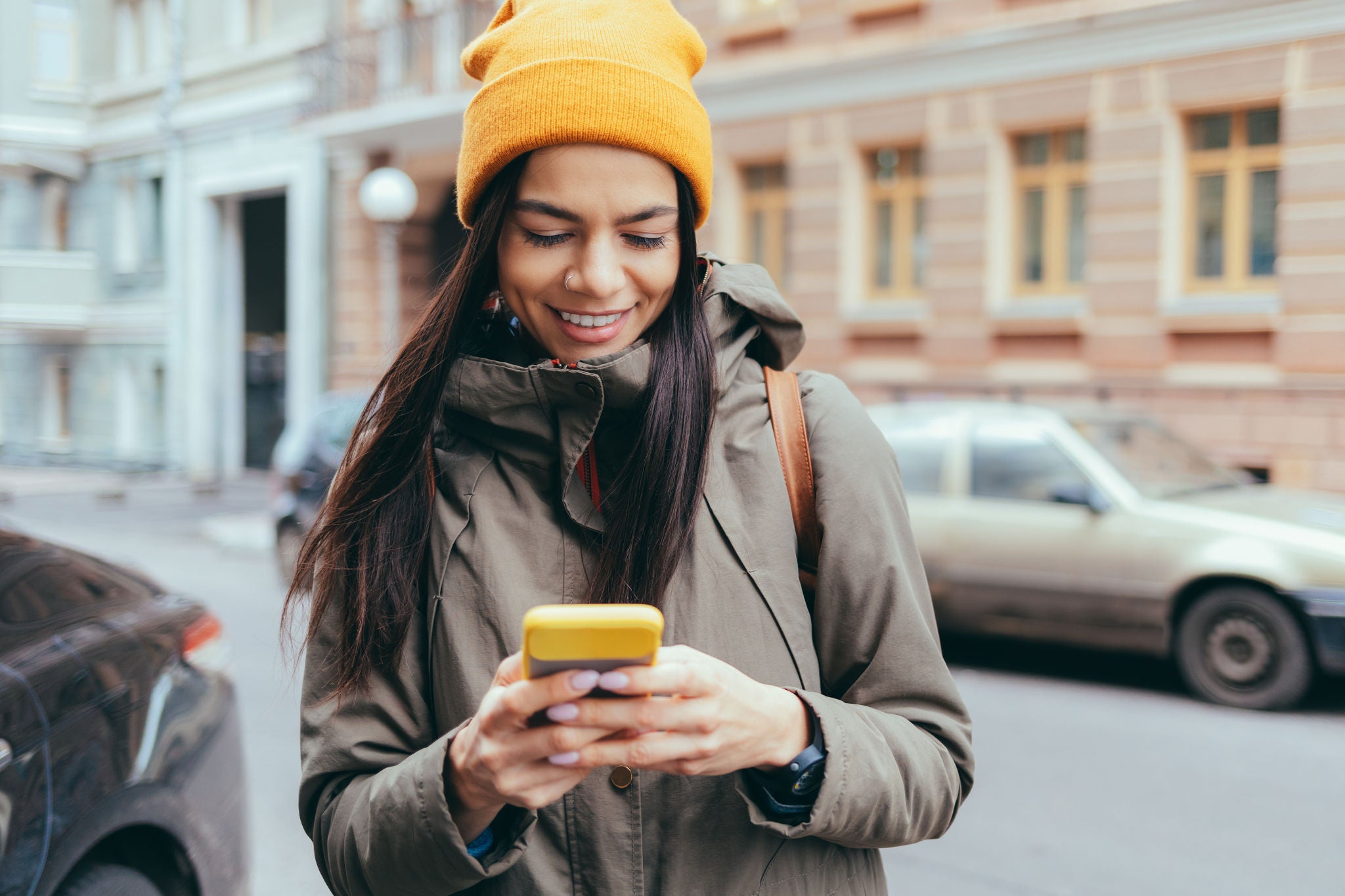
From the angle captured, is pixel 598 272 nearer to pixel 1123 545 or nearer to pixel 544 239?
pixel 544 239

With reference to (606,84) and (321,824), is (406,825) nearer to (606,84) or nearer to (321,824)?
(321,824)

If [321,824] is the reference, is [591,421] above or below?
above

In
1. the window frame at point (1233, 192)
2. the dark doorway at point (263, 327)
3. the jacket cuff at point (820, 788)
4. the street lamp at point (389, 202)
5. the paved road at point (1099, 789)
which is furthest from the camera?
the dark doorway at point (263, 327)

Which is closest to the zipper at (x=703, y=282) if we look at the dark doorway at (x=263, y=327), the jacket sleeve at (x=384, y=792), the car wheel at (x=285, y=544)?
the jacket sleeve at (x=384, y=792)

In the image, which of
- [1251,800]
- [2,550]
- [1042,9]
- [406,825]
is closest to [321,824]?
[406,825]

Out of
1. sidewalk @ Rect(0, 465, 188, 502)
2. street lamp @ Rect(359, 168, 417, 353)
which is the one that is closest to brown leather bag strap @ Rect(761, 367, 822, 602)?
street lamp @ Rect(359, 168, 417, 353)

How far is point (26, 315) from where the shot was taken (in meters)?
17.6

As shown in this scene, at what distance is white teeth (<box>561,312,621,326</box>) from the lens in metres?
1.44

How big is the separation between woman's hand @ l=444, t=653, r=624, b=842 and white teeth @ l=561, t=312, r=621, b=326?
→ 484 mm

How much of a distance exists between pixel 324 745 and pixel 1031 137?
1202 cm

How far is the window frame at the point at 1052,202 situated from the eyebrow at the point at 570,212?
11168 mm

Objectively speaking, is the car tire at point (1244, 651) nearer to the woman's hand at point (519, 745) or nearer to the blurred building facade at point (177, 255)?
the woman's hand at point (519, 745)

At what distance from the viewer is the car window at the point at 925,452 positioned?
24.0ft

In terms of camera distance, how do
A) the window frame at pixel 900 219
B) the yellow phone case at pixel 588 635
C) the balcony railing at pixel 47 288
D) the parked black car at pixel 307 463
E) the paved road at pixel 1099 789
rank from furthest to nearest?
the balcony railing at pixel 47 288 < the window frame at pixel 900 219 < the parked black car at pixel 307 463 < the paved road at pixel 1099 789 < the yellow phone case at pixel 588 635
